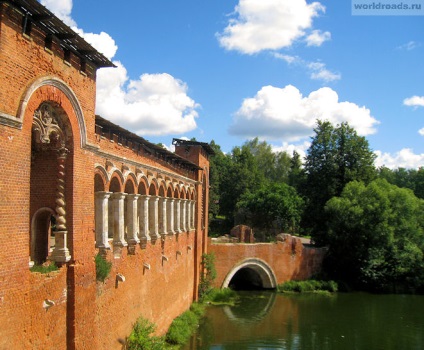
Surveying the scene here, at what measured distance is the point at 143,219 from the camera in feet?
50.3

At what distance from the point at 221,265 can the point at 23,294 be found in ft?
73.6

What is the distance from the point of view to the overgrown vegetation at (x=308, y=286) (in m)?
31.9

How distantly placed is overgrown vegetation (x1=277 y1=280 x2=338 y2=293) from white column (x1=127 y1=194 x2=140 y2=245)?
65.6 feet

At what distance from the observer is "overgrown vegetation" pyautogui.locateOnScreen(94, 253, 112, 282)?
10.9 meters

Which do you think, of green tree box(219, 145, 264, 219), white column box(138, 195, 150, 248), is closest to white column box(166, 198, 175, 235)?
white column box(138, 195, 150, 248)

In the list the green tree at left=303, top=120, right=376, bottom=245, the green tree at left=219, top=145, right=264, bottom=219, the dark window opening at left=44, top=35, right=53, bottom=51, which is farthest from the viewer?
the green tree at left=219, top=145, right=264, bottom=219

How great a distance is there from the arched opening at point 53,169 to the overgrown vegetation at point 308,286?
79.5ft

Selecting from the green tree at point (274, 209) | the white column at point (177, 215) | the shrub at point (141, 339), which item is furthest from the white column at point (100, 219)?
the green tree at point (274, 209)

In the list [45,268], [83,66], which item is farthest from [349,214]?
[45,268]

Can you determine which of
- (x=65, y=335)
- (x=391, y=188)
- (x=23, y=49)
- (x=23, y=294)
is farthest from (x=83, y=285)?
(x=391, y=188)

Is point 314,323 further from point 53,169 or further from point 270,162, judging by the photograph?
point 270,162

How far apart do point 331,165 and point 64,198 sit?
1279 inches

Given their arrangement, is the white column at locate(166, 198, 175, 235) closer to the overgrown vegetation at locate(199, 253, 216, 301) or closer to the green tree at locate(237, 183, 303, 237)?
the overgrown vegetation at locate(199, 253, 216, 301)

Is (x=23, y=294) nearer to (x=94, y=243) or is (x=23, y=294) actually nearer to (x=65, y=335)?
(x=65, y=335)
